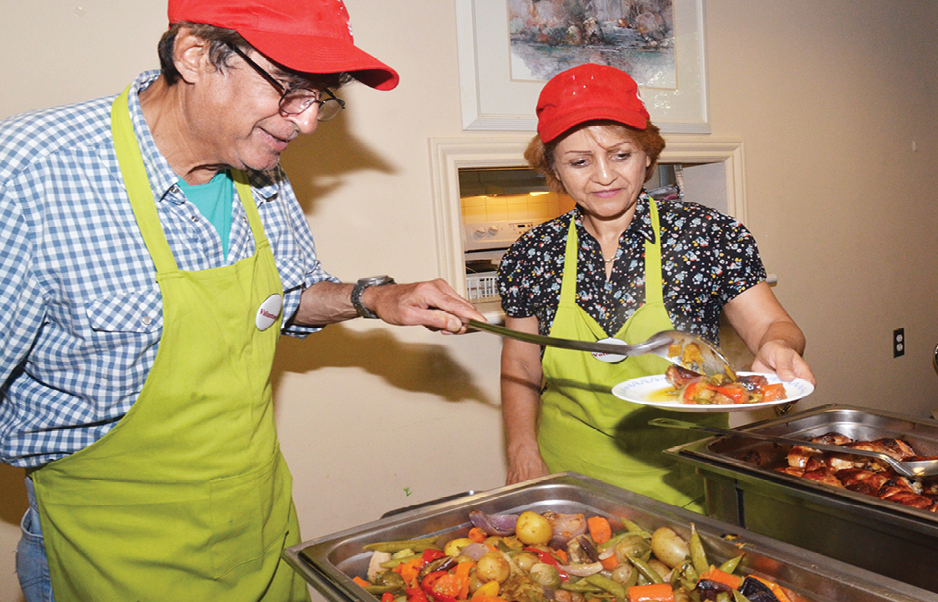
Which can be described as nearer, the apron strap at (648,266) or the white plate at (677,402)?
the white plate at (677,402)

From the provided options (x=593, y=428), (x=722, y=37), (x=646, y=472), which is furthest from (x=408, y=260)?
(x=722, y=37)

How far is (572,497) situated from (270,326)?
2.41ft

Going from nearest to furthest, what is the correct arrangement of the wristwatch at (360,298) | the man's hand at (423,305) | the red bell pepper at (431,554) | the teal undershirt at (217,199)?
the red bell pepper at (431,554) → the teal undershirt at (217,199) → the man's hand at (423,305) → the wristwatch at (360,298)

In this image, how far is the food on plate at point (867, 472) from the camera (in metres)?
1.18

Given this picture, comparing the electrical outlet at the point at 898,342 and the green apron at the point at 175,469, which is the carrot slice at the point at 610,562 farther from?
the electrical outlet at the point at 898,342

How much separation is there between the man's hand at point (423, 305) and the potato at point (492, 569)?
0.56 metres

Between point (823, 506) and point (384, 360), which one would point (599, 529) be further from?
point (384, 360)

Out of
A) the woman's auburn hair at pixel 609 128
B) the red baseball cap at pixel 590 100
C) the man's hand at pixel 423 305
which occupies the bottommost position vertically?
the man's hand at pixel 423 305

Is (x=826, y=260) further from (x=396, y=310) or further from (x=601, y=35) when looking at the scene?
(x=396, y=310)

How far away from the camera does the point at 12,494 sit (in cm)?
186

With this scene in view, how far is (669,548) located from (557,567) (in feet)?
0.61

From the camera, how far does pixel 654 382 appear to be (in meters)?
1.48

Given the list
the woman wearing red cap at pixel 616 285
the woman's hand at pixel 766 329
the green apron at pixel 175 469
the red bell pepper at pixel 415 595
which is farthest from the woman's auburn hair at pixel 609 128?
the red bell pepper at pixel 415 595

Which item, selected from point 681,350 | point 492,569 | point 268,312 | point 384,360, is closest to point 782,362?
point 681,350
